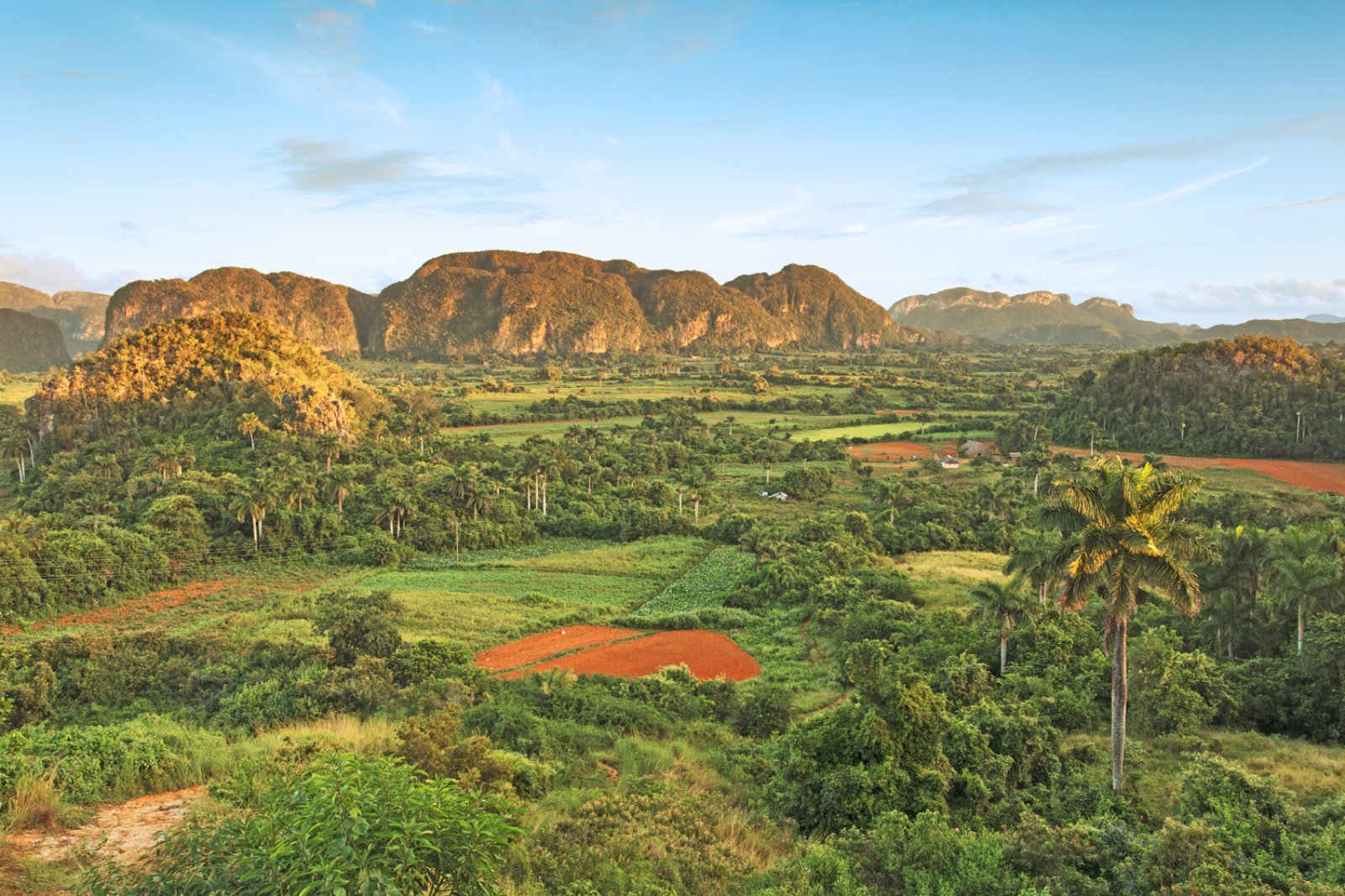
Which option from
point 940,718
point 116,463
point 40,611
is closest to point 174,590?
point 40,611

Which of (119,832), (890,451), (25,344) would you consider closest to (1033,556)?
(119,832)

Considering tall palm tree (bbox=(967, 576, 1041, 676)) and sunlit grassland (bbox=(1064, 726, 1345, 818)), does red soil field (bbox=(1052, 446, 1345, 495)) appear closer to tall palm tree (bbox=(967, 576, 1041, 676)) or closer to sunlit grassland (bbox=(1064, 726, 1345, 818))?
tall palm tree (bbox=(967, 576, 1041, 676))

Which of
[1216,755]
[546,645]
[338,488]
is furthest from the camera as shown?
[338,488]

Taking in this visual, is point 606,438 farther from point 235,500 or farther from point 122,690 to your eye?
point 122,690

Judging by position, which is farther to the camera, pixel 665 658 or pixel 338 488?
pixel 338 488

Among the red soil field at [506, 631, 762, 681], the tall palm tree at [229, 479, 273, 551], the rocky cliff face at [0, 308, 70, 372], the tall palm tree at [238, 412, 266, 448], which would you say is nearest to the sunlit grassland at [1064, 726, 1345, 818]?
the red soil field at [506, 631, 762, 681]

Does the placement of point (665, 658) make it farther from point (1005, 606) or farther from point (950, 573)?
point (950, 573)
